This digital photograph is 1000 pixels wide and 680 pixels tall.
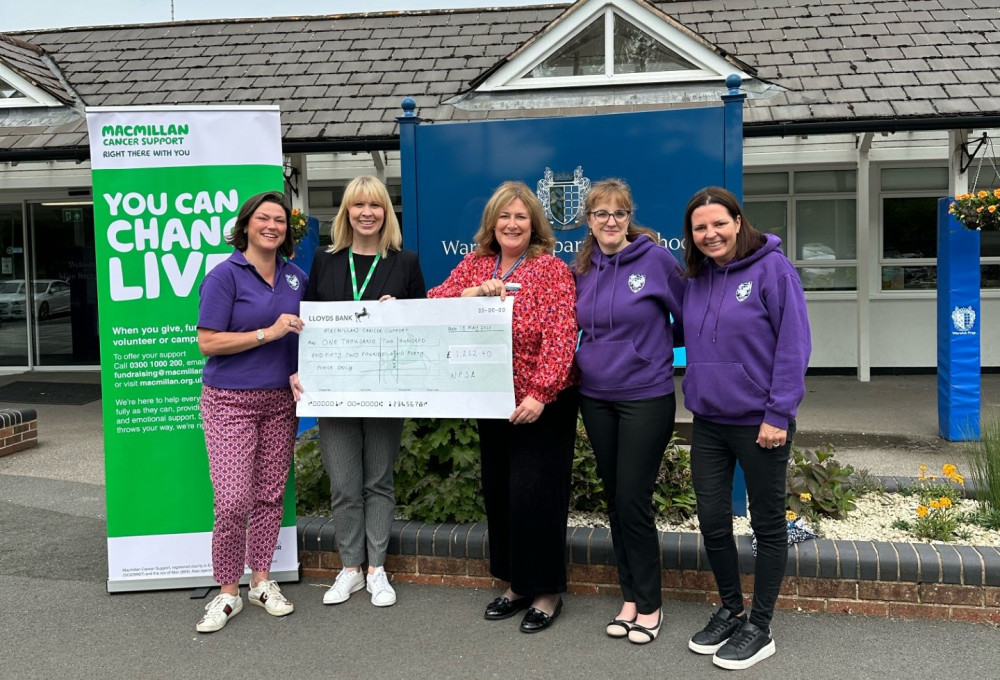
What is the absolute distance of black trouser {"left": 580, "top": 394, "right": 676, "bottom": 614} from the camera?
3426 millimetres

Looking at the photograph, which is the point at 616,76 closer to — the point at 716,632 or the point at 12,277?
the point at 716,632

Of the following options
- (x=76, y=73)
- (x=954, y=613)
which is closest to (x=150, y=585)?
(x=954, y=613)

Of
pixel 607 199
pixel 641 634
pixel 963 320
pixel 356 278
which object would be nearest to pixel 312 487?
pixel 356 278

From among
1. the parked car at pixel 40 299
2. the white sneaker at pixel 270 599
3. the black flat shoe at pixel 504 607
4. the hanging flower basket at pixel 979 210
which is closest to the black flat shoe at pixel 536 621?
the black flat shoe at pixel 504 607

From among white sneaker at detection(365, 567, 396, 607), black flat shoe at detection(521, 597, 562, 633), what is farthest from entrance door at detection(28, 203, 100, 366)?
black flat shoe at detection(521, 597, 562, 633)

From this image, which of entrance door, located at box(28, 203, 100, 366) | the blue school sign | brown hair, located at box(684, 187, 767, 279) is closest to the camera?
brown hair, located at box(684, 187, 767, 279)

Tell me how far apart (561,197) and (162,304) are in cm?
234

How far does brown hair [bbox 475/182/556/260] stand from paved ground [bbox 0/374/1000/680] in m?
1.73

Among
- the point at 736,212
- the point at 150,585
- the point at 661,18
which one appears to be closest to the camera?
the point at 736,212

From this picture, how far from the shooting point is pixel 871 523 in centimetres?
443

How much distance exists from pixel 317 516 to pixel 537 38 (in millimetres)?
6488

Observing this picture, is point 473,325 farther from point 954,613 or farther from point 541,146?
point 954,613

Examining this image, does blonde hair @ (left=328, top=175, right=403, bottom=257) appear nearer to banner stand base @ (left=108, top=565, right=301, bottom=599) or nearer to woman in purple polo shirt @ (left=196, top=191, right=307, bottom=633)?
woman in purple polo shirt @ (left=196, top=191, right=307, bottom=633)

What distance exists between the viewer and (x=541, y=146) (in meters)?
4.89
